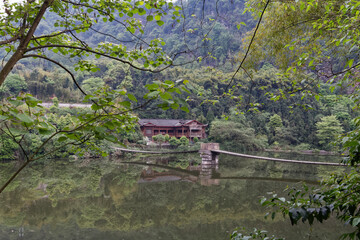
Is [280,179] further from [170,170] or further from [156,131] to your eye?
[156,131]

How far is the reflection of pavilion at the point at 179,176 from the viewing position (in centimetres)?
721

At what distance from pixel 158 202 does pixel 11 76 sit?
548 inches

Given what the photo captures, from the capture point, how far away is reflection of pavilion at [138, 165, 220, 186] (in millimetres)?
7211

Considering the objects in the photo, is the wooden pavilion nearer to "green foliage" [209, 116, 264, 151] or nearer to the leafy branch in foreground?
"green foliage" [209, 116, 264, 151]

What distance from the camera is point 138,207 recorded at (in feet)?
15.4

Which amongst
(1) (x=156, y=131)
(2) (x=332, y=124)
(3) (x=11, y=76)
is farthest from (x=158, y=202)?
(2) (x=332, y=124)

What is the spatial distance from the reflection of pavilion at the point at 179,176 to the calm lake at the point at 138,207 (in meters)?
0.03

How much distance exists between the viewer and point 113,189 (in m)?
5.99

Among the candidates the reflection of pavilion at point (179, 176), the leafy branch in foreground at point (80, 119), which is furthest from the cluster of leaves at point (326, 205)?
the reflection of pavilion at point (179, 176)

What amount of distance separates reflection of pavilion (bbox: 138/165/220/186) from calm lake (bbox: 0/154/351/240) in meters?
0.03

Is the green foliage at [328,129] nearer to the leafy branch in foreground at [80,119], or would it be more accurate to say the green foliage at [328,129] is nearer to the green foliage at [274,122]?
the green foliage at [274,122]

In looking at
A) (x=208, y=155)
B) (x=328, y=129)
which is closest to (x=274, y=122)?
(x=328, y=129)

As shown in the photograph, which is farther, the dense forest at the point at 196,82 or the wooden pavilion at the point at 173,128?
the wooden pavilion at the point at 173,128

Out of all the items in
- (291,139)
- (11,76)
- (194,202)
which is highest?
(11,76)
